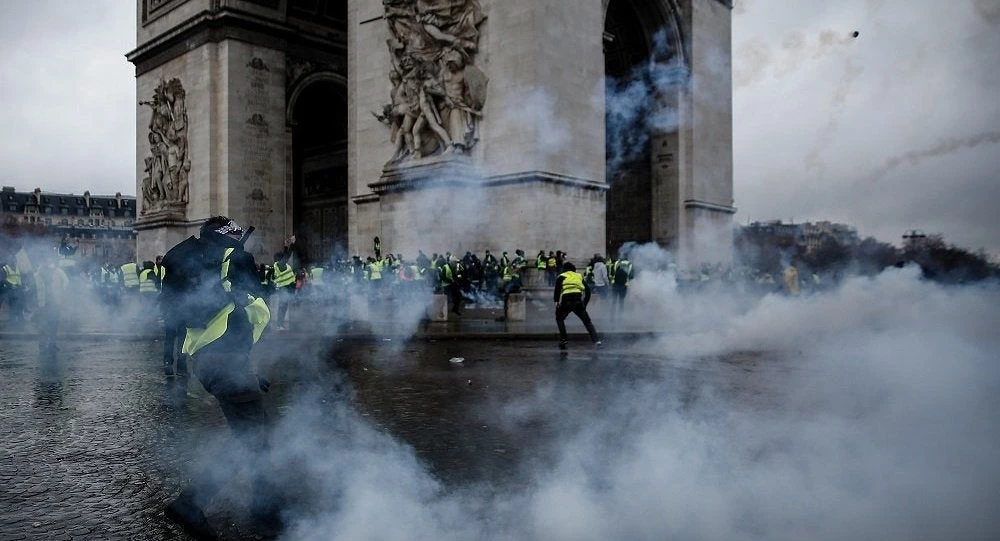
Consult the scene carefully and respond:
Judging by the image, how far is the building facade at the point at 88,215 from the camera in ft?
128

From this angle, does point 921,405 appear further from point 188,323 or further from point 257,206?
point 257,206

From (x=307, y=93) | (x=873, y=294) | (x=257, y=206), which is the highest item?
(x=307, y=93)

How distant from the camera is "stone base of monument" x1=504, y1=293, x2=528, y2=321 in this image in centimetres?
1578

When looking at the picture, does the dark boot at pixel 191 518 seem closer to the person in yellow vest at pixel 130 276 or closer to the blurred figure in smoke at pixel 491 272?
the blurred figure in smoke at pixel 491 272

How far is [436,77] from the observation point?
1944cm

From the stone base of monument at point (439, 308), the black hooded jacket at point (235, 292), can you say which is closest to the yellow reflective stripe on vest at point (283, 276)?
the stone base of monument at point (439, 308)

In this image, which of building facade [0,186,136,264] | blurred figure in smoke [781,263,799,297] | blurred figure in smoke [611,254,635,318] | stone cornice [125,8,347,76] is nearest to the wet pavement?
blurred figure in smoke [611,254,635,318]

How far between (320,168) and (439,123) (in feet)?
40.5

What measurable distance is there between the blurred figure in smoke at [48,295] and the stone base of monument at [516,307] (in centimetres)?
780

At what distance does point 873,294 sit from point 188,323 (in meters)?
11.4

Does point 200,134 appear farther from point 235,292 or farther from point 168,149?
point 235,292

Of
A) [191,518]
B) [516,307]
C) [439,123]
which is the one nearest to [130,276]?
[439,123]

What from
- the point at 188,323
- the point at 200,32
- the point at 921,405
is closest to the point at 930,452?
the point at 921,405

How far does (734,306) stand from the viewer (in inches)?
769
